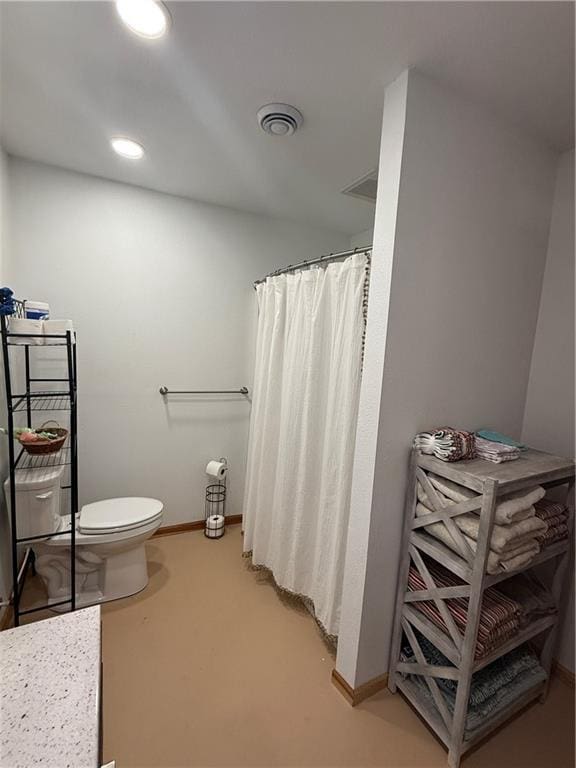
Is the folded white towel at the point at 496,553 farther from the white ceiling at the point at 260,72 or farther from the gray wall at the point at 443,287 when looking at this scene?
the white ceiling at the point at 260,72

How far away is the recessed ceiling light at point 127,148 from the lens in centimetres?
169

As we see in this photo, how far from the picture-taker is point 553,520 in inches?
53.6

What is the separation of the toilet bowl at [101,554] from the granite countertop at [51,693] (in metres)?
1.13

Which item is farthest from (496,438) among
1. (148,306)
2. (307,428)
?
(148,306)

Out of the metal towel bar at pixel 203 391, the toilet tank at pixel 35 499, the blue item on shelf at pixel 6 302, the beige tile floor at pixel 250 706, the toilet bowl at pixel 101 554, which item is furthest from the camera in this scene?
the metal towel bar at pixel 203 391

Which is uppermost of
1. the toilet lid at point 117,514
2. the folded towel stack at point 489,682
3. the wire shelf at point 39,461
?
the wire shelf at point 39,461

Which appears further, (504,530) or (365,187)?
(365,187)

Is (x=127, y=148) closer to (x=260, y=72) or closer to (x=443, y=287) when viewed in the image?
(x=260, y=72)

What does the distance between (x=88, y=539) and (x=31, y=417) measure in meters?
0.81

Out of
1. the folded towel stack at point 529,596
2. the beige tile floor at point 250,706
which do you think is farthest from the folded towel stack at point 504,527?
the beige tile floor at point 250,706

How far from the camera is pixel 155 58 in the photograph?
3.85ft

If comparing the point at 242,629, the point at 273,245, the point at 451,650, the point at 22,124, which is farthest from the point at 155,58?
the point at 242,629

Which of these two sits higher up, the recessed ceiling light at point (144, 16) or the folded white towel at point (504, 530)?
the recessed ceiling light at point (144, 16)

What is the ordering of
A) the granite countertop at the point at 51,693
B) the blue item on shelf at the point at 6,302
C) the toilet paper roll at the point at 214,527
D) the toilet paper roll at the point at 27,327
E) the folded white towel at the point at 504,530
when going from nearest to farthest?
1. the granite countertop at the point at 51,693
2. the folded white towel at the point at 504,530
3. the blue item on shelf at the point at 6,302
4. the toilet paper roll at the point at 27,327
5. the toilet paper roll at the point at 214,527
